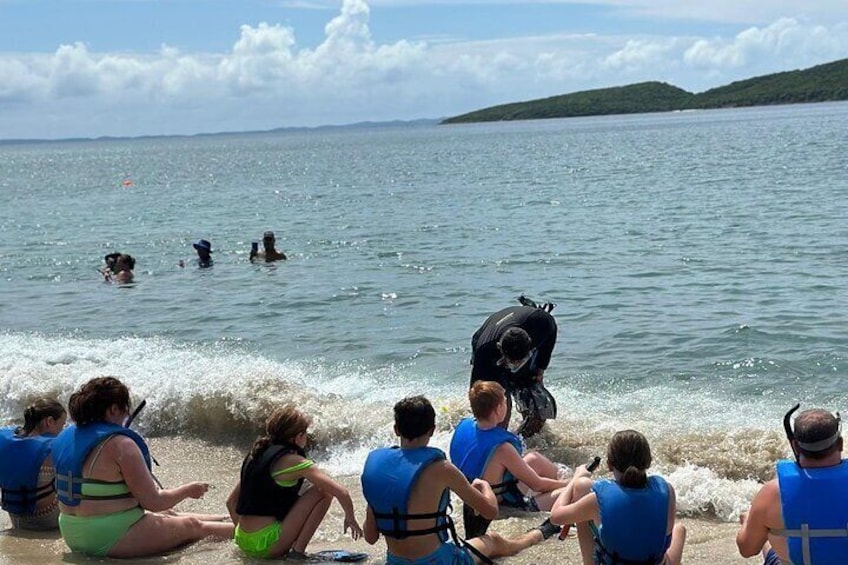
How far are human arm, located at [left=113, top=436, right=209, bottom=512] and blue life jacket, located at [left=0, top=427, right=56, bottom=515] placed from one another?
1.07 meters

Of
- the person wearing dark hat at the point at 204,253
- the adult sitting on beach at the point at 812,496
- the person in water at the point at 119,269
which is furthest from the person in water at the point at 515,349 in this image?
the person wearing dark hat at the point at 204,253

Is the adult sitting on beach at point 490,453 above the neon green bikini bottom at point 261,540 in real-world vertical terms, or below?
above

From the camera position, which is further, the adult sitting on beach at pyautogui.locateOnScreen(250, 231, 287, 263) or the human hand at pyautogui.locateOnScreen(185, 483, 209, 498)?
the adult sitting on beach at pyautogui.locateOnScreen(250, 231, 287, 263)

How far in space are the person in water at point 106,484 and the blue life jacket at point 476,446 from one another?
5.96 feet

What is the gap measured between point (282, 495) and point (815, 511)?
339 centimetres

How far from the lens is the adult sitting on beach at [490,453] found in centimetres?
693

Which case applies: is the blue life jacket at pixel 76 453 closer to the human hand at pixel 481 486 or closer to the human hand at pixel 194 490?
the human hand at pixel 194 490

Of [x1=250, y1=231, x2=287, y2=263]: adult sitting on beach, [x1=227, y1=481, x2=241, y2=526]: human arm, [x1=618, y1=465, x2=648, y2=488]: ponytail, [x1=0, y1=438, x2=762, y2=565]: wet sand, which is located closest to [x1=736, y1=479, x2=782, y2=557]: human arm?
[x1=618, y1=465, x2=648, y2=488]: ponytail

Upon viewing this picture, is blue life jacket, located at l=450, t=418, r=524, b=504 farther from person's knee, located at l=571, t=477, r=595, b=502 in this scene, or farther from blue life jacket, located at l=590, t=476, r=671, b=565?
blue life jacket, located at l=590, t=476, r=671, b=565

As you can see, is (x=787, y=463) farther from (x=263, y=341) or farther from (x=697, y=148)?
(x=697, y=148)

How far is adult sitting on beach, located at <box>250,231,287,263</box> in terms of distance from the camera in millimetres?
24219

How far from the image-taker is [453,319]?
16844mm

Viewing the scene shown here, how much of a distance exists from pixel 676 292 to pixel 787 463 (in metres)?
13.1

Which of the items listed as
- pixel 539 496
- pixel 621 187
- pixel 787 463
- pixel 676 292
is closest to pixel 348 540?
pixel 539 496
